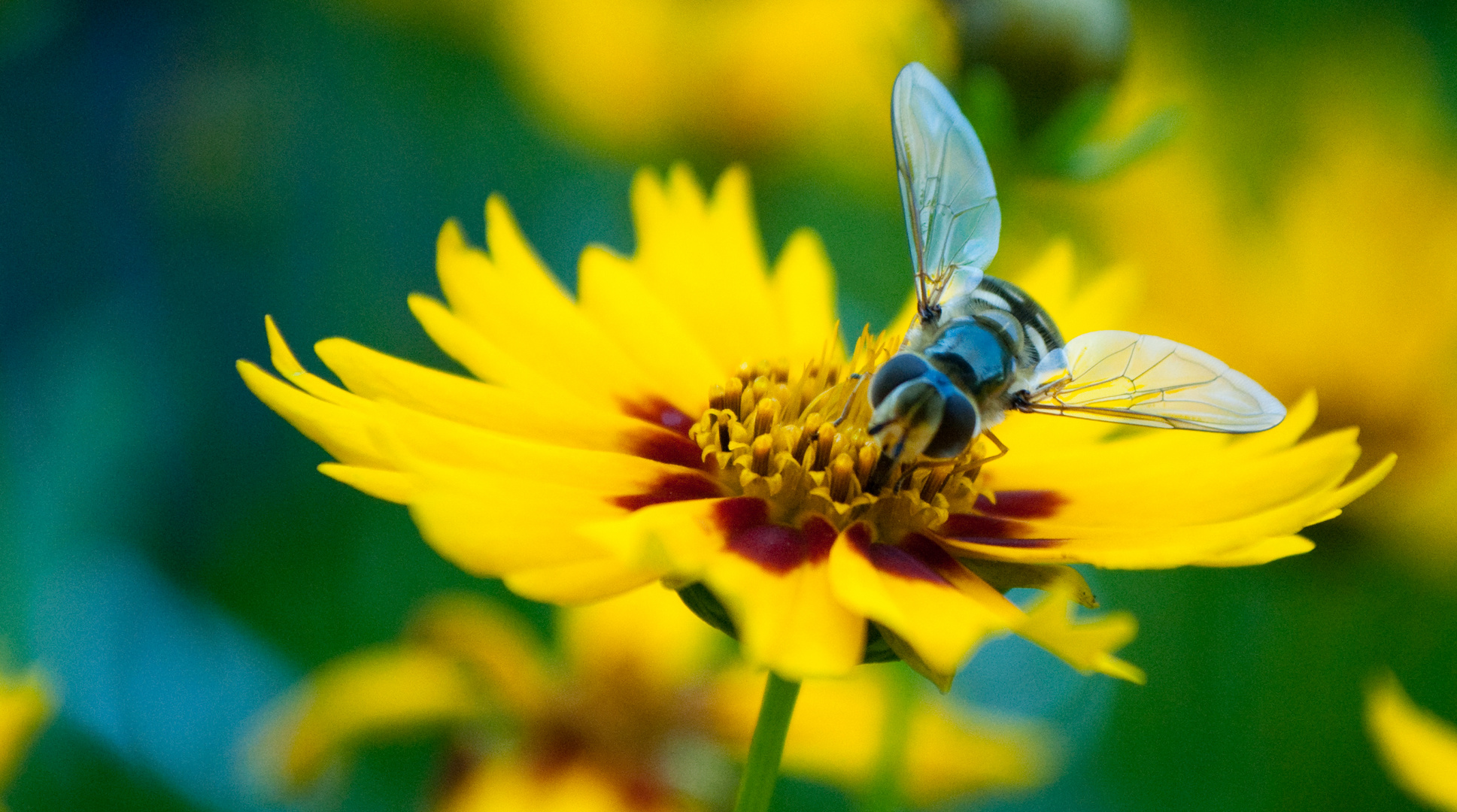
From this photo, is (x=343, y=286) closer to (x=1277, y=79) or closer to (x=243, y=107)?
(x=243, y=107)

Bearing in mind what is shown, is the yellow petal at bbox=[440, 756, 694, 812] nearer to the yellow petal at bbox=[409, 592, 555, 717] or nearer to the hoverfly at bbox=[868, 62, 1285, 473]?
the yellow petal at bbox=[409, 592, 555, 717]

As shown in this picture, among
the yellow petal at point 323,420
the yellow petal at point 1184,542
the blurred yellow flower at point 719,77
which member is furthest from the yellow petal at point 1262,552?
the blurred yellow flower at point 719,77

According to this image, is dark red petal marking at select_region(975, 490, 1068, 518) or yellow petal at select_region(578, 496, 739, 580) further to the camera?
dark red petal marking at select_region(975, 490, 1068, 518)

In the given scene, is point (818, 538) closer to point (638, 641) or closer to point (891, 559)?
point (891, 559)

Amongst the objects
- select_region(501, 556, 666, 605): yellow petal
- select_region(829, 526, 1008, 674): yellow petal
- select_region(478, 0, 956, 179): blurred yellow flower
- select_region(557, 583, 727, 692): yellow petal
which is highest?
select_region(478, 0, 956, 179): blurred yellow flower

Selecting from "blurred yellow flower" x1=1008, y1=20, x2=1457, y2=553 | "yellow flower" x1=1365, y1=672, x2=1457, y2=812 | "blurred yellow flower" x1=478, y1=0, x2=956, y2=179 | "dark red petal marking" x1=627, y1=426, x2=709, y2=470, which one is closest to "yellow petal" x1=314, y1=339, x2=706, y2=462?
"dark red petal marking" x1=627, y1=426, x2=709, y2=470

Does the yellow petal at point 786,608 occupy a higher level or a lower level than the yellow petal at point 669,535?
lower

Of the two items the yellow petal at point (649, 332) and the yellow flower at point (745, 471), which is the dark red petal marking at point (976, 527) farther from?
the yellow petal at point (649, 332)
